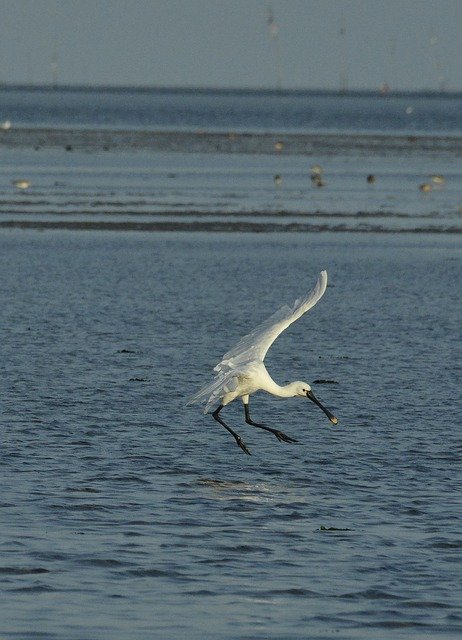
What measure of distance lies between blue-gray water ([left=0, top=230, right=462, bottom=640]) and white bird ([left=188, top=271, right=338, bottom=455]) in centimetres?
55

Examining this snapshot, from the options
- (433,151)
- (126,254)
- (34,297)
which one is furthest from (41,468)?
(433,151)

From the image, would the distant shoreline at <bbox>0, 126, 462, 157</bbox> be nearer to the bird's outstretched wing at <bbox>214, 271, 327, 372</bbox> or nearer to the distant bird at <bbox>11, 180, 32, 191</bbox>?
the distant bird at <bbox>11, 180, 32, 191</bbox>

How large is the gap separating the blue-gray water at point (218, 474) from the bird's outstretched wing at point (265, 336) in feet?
2.98

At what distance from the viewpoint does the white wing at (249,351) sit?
1460 cm

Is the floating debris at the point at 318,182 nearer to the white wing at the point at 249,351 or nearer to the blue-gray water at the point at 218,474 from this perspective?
the blue-gray water at the point at 218,474

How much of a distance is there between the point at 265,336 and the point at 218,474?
1468mm

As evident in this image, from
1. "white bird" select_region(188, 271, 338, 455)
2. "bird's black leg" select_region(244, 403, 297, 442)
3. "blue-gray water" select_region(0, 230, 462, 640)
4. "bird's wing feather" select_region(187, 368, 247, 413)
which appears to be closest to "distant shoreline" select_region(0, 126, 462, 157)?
"blue-gray water" select_region(0, 230, 462, 640)

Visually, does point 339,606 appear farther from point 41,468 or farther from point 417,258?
point 417,258

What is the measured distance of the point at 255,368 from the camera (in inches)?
593

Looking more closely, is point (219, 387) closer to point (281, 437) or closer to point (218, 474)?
point (218, 474)

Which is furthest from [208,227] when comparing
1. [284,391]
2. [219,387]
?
[219,387]

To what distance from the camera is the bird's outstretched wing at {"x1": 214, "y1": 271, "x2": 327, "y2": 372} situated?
1495cm

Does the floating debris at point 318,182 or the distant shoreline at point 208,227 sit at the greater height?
the floating debris at point 318,182

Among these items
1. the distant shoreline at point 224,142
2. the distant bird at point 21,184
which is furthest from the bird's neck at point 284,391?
the distant shoreline at point 224,142
